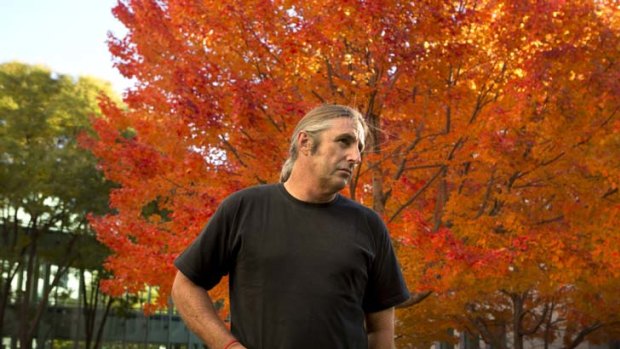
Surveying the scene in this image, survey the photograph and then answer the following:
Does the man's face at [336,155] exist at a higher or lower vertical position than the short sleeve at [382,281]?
higher

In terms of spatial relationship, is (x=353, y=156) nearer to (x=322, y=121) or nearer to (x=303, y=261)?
(x=322, y=121)

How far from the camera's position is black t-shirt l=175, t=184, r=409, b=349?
2.77m

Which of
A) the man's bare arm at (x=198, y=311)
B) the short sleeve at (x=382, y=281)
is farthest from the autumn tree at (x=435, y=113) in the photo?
the man's bare arm at (x=198, y=311)

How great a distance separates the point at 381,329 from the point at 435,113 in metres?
11.0

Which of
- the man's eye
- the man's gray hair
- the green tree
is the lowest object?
the man's eye

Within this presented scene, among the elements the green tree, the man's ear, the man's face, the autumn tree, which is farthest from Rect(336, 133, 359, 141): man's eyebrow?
the green tree

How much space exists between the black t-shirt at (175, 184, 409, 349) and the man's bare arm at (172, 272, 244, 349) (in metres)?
0.04

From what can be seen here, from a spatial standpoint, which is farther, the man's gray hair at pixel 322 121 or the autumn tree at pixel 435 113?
the autumn tree at pixel 435 113

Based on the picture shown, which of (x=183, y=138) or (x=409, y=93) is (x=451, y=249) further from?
(x=183, y=138)

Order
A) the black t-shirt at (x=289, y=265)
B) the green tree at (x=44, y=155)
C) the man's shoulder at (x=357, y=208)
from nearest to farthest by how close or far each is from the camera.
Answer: the black t-shirt at (x=289, y=265)
the man's shoulder at (x=357, y=208)
the green tree at (x=44, y=155)

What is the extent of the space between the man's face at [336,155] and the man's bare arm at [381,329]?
490 millimetres

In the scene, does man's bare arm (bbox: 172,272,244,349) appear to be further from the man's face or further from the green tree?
the green tree

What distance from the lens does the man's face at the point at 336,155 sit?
2.89 metres

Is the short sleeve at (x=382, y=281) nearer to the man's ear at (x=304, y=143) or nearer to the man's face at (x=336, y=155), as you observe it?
the man's face at (x=336, y=155)
